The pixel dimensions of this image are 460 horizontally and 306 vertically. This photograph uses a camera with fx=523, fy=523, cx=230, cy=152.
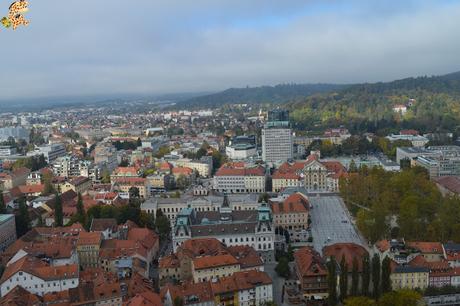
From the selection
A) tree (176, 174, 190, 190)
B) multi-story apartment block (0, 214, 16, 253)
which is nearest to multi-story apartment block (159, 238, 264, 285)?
multi-story apartment block (0, 214, 16, 253)

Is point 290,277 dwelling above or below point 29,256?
below

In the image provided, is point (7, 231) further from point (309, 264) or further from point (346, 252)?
point (346, 252)

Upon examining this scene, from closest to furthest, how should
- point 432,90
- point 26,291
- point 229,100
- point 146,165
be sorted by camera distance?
point 26,291, point 146,165, point 432,90, point 229,100

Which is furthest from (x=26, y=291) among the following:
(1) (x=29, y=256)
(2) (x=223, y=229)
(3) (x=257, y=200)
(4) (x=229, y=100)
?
(4) (x=229, y=100)

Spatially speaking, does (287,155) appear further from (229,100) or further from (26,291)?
(229,100)

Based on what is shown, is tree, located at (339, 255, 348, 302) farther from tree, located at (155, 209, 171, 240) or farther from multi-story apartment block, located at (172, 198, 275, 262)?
tree, located at (155, 209, 171, 240)

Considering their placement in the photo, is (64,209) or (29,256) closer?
(29,256)

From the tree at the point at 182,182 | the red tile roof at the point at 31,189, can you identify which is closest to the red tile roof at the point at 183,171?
the tree at the point at 182,182

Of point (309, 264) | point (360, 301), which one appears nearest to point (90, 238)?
point (309, 264)
